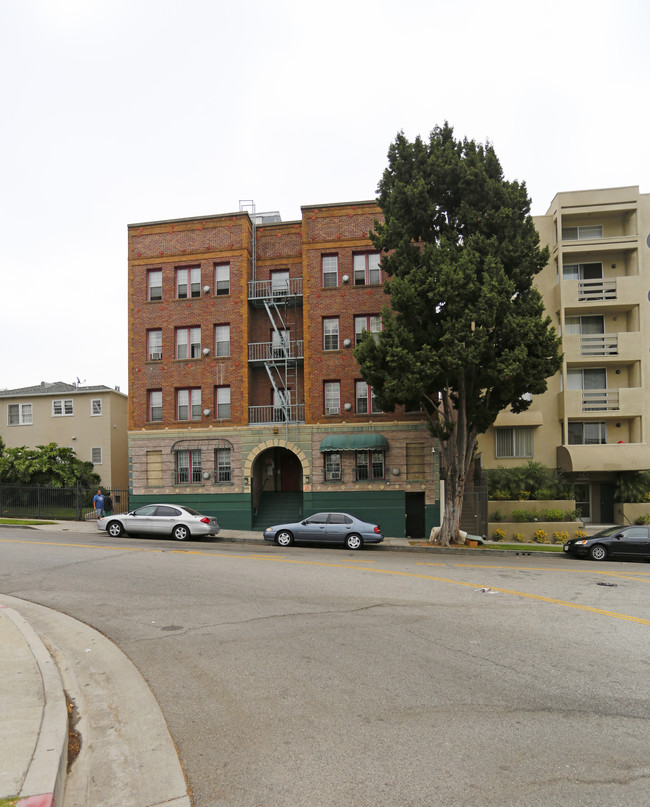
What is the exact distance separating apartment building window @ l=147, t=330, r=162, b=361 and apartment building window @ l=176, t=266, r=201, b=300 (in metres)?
2.12

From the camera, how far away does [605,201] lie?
98.6 feet

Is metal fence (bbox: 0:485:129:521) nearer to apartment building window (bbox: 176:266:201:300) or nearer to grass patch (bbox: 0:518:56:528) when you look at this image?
grass patch (bbox: 0:518:56:528)

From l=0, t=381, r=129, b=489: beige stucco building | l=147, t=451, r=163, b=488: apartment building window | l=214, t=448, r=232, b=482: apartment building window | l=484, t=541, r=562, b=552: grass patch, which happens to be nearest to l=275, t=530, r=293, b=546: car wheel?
l=214, t=448, r=232, b=482: apartment building window

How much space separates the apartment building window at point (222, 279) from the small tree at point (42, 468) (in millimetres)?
12502

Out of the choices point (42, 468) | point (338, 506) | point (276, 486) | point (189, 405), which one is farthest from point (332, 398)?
point (42, 468)

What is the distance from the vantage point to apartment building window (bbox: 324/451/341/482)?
27.8m

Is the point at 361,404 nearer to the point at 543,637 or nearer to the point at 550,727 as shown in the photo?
the point at 543,637

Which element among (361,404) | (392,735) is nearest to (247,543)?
(361,404)

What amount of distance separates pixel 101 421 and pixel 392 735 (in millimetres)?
33434

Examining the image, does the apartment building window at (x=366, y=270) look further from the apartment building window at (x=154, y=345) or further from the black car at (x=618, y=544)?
the black car at (x=618, y=544)

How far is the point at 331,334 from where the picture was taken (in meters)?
28.3

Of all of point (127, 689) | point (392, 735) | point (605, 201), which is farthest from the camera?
point (605, 201)

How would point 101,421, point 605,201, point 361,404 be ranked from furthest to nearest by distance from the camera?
point 101,421
point 605,201
point 361,404

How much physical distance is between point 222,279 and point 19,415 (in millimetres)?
16876
